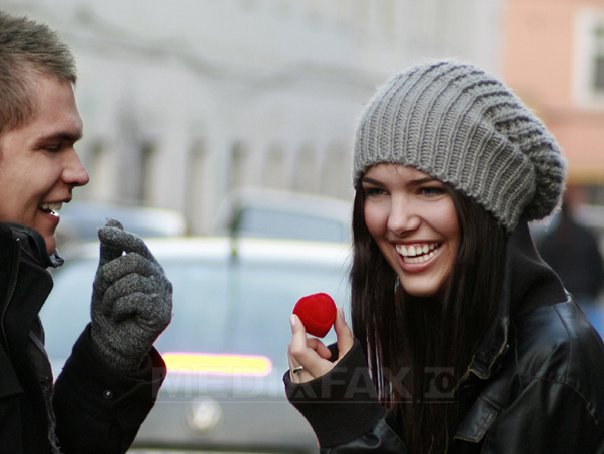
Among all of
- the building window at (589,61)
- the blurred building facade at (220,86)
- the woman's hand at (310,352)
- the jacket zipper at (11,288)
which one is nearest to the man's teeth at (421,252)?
the woman's hand at (310,352)

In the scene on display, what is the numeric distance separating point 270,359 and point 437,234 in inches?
111

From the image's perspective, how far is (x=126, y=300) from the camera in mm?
3609

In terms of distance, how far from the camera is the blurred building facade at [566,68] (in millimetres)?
51844

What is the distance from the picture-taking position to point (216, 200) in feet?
99.9

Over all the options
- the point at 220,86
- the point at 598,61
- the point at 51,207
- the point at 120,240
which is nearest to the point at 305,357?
the point at 120,240

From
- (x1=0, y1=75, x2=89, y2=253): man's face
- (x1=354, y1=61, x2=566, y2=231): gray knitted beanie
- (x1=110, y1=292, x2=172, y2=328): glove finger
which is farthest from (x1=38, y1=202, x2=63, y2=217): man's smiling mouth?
(x1=354, y1=61, x2=566, y2=231): gray knitted beanie

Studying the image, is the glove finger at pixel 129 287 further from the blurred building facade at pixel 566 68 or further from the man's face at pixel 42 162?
the blurred building facade at pixel 566 68

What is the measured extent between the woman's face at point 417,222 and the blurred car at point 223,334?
1.62 metres

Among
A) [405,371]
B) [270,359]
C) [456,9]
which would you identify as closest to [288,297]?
[270,359]

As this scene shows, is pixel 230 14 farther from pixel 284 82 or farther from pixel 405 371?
pixel 405 371

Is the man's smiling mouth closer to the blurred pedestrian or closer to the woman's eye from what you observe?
the woman's eye

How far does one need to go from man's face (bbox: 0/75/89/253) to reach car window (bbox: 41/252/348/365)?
9.74ft

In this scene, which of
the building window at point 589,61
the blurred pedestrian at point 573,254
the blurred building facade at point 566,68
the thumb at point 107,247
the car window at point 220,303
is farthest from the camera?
the building window at point 589,61

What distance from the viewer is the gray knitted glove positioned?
362cm
